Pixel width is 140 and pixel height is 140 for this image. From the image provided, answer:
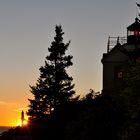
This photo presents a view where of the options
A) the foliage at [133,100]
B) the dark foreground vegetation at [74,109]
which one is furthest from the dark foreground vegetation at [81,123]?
the foliage at [133,100]

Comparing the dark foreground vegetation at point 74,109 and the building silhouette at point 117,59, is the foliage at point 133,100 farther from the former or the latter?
the building silhouette at point 117,59

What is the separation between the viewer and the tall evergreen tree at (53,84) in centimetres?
8419

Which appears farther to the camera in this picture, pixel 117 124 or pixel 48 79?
pixel 48 79

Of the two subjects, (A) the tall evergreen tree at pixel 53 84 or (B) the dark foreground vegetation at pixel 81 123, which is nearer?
(B) the dark foreground vegetation at pixel 81 123

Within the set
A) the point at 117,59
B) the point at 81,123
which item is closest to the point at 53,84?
the point at 117,59

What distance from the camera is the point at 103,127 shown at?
129ft

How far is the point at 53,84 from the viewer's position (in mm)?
84812

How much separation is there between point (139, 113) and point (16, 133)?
4042cm

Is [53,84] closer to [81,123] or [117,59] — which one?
[117,59]

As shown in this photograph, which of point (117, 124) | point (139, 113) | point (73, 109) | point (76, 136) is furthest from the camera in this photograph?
point (73, 109)

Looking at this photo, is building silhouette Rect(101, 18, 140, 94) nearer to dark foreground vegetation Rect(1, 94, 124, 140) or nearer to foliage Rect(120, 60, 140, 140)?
dark foreground vegetation Rect(1, 94, 124, 140)

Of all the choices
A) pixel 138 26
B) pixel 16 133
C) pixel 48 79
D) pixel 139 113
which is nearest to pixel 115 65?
pixel 138 26

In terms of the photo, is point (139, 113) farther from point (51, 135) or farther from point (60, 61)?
point (60, 61)

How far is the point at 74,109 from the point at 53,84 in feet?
107
